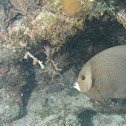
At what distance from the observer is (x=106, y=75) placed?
96.3 inches

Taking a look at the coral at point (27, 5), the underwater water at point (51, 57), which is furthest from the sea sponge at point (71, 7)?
the coral at point (27, 5)

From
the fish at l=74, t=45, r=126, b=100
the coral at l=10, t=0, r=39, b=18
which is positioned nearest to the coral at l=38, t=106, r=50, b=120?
the fish at l=74, t=45, r=126, b=100

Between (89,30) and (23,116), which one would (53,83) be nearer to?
(23,116)

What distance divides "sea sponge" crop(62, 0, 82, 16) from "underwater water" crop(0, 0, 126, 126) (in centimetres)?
3

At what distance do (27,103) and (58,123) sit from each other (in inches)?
68.2

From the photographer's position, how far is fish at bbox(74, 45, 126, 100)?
8.03 ft

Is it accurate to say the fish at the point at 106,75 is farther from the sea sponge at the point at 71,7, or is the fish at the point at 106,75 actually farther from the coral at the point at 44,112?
the coral at the point at 44,112

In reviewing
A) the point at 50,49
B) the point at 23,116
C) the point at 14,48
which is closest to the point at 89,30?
the point at 50,49

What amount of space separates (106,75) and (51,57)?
1.54 metres

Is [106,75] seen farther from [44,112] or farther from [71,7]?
[44,112]

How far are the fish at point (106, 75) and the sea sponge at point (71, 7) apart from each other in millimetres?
1142

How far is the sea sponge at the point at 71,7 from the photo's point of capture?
2.53 metres

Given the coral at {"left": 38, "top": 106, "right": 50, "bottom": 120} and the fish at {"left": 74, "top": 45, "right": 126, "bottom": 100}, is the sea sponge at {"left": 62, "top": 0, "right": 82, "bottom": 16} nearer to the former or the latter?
the fish at {"left": 74, "top": 45, "right": 126, "bottom": 100}

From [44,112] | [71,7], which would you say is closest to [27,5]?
[71,7]
